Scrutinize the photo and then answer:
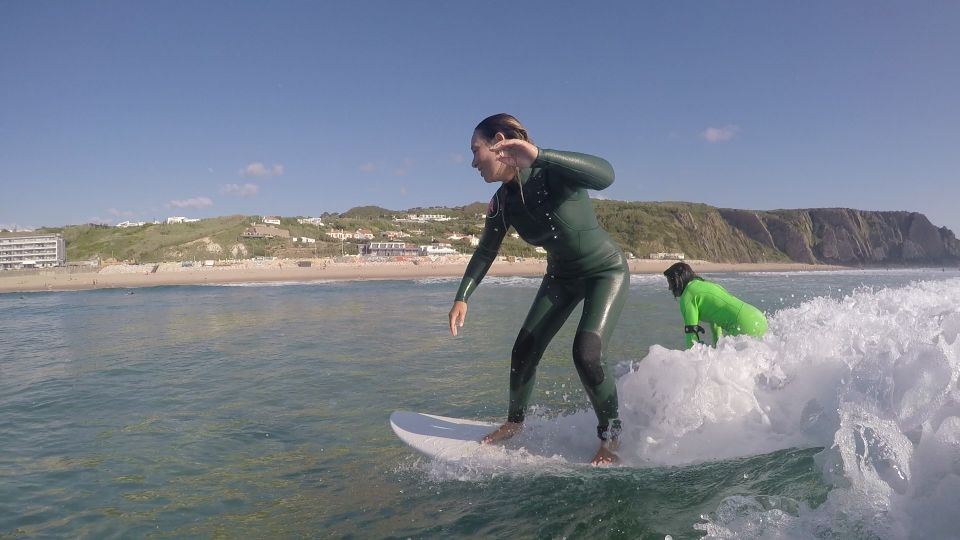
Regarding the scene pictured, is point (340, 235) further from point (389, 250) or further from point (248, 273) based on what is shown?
point (248, 273)

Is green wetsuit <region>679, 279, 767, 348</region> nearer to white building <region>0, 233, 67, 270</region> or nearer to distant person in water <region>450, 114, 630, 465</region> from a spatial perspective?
A: distant person in water <region>450, 114, 630, 465</region>

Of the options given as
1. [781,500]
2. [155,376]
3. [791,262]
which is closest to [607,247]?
[781,500]

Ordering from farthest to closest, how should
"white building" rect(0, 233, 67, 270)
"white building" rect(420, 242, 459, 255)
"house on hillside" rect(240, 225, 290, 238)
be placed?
1. "house on hillside" rect(240, 225, 290, 238)
2. "white building" rect(420, 242, 459, 255)
3. "white building" rect(0, 233, 67, 270)

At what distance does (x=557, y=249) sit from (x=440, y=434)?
1.92 m

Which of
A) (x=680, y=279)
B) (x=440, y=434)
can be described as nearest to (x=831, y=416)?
(x=680, y=279)

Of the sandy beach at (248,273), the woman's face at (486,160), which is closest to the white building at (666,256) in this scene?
the sandy beach at (248,273)

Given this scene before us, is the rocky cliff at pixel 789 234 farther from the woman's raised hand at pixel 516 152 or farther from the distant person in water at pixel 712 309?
the woman's raised hand at pixel 516 152

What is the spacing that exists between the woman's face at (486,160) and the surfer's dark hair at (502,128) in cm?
4

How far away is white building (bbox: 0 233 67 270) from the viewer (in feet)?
244

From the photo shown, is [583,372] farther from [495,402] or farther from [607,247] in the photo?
[495,402]

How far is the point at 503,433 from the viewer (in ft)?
14.3

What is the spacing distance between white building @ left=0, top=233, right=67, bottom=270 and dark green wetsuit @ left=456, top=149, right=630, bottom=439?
3490 inches

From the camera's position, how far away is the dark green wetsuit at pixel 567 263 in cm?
365

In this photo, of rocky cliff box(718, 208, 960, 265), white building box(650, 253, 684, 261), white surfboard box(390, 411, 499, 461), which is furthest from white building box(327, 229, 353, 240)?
white surfboard box(390, 411, 499, 461)
